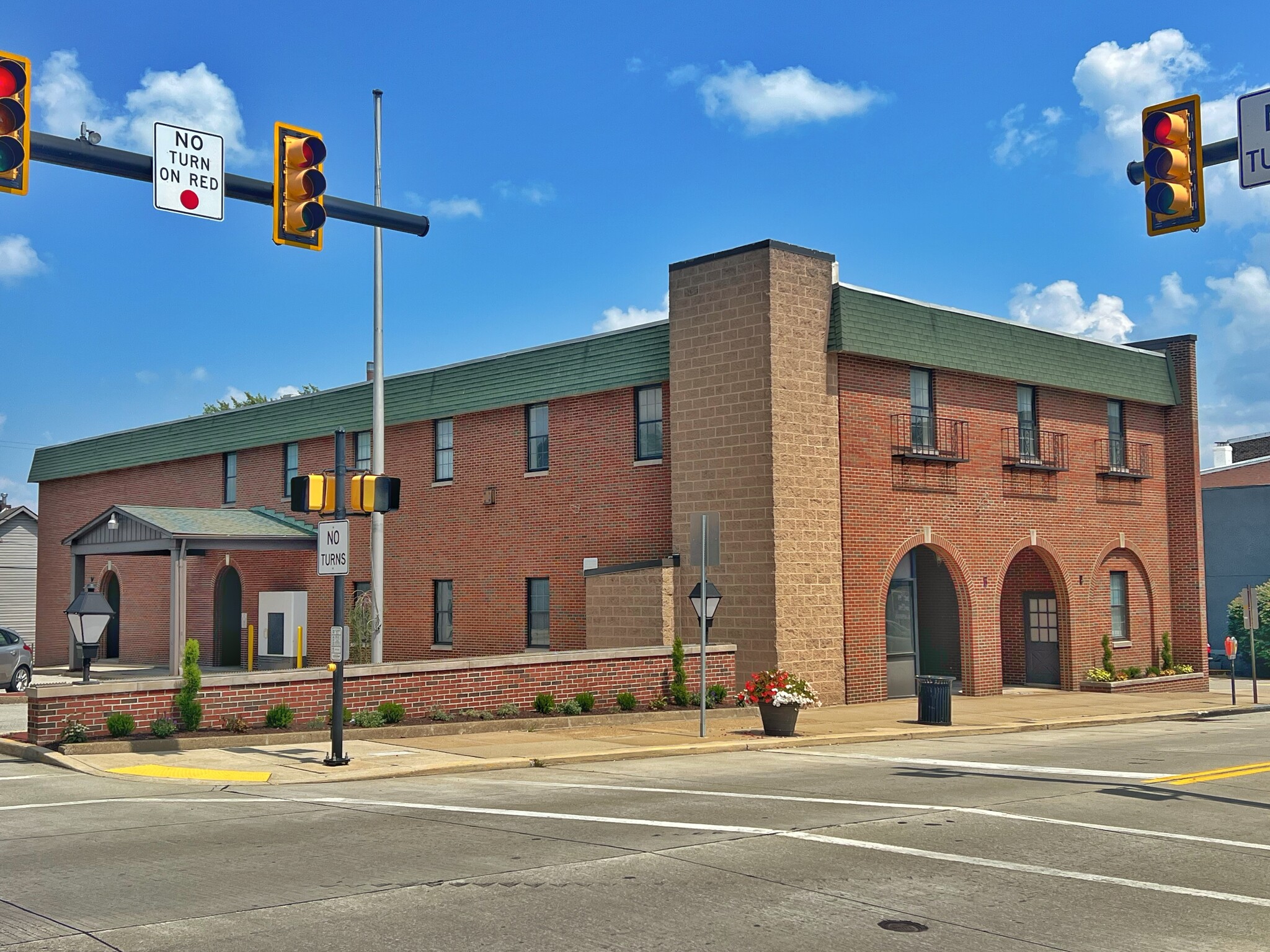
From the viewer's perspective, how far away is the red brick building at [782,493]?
25.2 m

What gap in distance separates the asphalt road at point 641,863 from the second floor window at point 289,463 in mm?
24265

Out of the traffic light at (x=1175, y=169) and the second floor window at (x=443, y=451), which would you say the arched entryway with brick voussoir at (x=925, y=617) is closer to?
the second floor window at (x=443, y=451)

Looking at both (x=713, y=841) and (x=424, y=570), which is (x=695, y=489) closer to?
(x=424, y=570)

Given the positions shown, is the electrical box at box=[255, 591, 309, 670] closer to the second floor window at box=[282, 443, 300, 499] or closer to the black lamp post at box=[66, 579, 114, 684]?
the second floor window at box=[282, 443, 300, 499]

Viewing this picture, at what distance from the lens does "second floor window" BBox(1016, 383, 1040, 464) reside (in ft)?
100

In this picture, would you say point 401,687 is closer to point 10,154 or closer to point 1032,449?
point 10,154

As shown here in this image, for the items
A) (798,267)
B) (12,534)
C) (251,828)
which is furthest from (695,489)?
(12,534)

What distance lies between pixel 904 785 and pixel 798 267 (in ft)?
44.6

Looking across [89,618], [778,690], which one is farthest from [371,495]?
[89,618]

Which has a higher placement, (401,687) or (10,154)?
(10,154)

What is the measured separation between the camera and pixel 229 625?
4000 centimetres

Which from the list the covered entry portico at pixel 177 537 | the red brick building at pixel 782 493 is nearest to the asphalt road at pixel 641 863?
the red brick building at pixel 782 493

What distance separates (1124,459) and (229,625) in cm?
2738

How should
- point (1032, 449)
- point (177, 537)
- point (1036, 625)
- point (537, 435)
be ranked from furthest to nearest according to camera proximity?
point (1036, 625), point (537, 435), point (1032, 449), point (177, 537)
